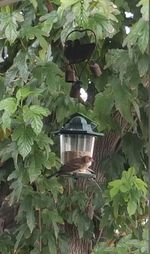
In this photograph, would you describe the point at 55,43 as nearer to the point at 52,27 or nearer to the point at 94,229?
the point at 52,27

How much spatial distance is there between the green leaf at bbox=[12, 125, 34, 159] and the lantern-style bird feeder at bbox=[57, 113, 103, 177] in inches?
4.3

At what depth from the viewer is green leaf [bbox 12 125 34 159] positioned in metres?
2.01

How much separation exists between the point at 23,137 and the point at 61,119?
24cm

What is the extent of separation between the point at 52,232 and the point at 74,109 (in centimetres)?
53

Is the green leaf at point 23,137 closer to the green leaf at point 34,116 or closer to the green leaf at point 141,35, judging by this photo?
the green leaf at point 34,116

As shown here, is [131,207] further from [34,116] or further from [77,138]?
[34,116]

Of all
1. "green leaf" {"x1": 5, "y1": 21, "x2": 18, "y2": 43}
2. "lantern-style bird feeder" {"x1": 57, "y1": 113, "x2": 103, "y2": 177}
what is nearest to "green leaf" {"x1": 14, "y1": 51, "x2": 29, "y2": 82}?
"green leaf" {"x1": 5, "y1": 21, "x2": 18, "y2": 43}

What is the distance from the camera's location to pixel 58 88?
7.09 ft

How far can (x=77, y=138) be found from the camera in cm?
202

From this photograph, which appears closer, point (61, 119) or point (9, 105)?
point (9, 105)

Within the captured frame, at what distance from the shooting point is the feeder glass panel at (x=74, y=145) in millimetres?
2014

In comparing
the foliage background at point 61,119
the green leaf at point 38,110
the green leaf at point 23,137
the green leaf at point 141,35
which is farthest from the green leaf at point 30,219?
the green leaf at point 141,35

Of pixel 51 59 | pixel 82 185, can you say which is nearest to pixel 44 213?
pixel 82 185

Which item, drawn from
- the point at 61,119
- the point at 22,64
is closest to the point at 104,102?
the point at 61,119
